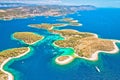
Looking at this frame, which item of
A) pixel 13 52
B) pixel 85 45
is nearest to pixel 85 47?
pixel 85 45

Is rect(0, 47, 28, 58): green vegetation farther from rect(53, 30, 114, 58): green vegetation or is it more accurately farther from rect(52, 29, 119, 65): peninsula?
rect(53, 30, 114, 58): green vegetation

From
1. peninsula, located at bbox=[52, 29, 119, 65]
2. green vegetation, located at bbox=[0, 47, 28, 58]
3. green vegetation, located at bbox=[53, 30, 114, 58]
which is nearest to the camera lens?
peninsula, located at bbox=[52, 29, 119, 65]

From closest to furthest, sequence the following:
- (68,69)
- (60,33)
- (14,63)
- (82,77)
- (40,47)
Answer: (82,77) → (68,69) → (14,63) → (40,47) → (60,33)

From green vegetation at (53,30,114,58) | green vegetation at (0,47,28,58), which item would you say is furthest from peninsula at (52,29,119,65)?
green vegetation at (0,47,28,58)

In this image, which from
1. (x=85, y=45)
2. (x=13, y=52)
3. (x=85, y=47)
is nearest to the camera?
(x=13, y=52)

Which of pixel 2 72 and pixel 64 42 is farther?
pixel 64 42

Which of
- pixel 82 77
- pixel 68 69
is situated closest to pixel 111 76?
pixel 82 77

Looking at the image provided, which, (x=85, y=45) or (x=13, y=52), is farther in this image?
(x=85, y=45)

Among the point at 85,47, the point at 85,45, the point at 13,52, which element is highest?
the point at 85,47

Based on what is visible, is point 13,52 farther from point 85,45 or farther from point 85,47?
point 85,45

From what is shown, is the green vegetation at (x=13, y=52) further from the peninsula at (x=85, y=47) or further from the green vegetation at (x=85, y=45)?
the green vegetation at (x=85, y=45)

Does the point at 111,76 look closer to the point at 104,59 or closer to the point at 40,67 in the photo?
the point at 104,59
